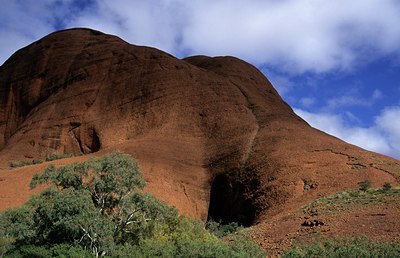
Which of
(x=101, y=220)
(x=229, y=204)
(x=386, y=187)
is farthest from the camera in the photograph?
(x=229, y=204)

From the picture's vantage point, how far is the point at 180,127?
45.2 m

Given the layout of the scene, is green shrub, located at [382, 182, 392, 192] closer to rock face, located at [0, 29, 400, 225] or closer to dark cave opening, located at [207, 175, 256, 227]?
rock face, located at [0, 29, 400, 225]

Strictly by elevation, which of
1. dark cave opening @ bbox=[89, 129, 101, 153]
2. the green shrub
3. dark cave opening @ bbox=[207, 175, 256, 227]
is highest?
dark cave opening @ bbox=[89, 129, 101, 153]

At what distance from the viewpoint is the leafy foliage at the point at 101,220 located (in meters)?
18.4

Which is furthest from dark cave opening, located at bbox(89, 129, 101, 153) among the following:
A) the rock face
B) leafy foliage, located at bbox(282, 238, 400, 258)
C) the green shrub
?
leafy foliage, located at bbox(282, 238, 400, 258)

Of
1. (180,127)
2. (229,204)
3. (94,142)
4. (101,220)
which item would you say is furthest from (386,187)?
(94,142)

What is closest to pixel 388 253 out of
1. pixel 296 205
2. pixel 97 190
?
pixel 97 190

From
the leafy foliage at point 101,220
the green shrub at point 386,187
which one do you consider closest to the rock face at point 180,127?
the green shrub at point 386,187

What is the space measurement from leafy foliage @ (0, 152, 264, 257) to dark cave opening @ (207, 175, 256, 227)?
1258 cm

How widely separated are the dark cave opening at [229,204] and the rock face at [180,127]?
83 mm

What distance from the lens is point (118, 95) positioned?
5162 cm

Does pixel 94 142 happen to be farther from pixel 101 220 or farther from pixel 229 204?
pixel 101 220

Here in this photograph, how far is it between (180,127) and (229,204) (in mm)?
11139

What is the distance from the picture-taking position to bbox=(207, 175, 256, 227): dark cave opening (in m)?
33.8
